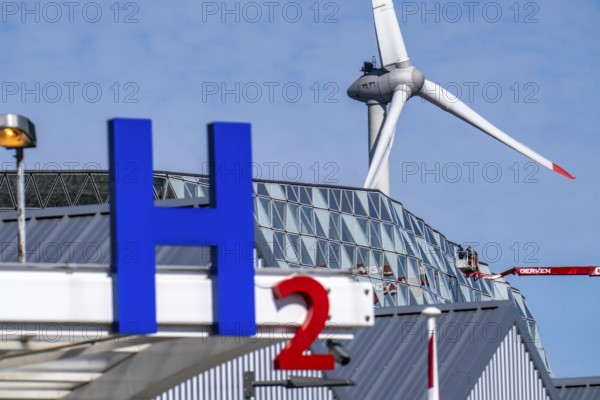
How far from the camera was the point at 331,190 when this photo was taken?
385ft

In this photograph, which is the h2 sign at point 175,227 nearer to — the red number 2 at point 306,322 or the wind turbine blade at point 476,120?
the red number 2 at point 306,322

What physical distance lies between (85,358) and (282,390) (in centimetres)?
1292

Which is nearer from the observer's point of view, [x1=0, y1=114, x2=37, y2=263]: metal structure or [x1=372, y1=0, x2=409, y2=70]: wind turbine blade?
[x1=0, y1=114, x2=37, y2=263]: metal structure

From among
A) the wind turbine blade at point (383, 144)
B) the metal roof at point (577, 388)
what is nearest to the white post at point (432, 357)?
the metal roof at point (577, 388)

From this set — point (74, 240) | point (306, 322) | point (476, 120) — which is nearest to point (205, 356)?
point (306, 322)

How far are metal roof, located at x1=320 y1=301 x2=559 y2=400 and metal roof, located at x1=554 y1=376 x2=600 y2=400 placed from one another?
931cm

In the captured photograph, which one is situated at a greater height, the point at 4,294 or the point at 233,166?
the point at 233,166

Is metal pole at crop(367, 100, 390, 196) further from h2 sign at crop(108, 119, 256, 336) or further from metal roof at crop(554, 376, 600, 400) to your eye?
h2 sign at crop(108, 119, 256, 336)

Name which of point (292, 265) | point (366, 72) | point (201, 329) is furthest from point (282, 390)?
point (366, 72)

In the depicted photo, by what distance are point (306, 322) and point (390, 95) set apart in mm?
90548

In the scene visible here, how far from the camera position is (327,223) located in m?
117

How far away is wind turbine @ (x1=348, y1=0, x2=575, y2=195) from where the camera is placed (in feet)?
319

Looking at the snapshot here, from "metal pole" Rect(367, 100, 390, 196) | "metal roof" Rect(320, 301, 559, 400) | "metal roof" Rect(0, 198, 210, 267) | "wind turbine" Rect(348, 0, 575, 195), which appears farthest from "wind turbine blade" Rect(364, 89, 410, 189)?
"metal roof" Rect(0, 198, 210, 267)

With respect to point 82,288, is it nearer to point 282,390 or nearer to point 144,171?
point 144,171
